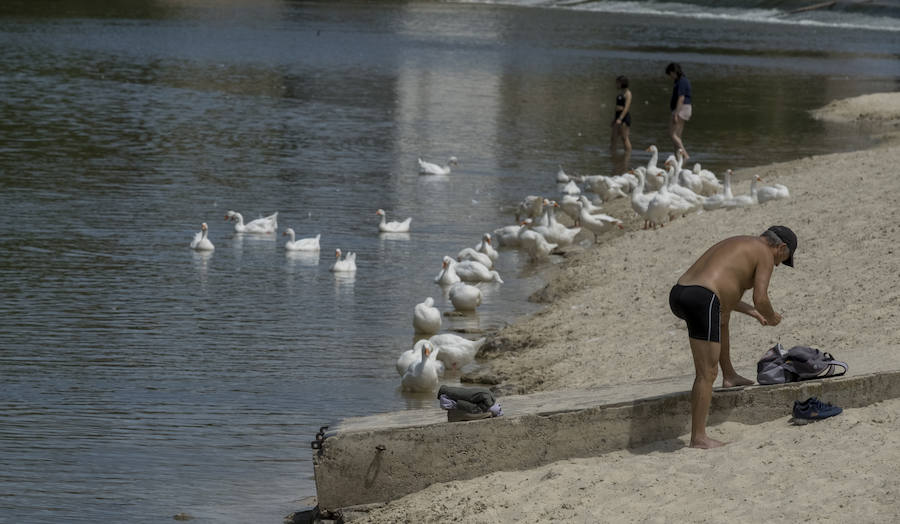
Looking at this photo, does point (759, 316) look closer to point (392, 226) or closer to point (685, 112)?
point (392, 226)

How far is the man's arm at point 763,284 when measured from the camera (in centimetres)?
860

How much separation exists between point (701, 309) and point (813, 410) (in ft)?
3.82

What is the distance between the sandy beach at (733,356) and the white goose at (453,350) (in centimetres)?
31

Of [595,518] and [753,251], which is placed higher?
[753,251]

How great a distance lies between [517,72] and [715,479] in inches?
1871

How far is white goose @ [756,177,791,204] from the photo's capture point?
18719mm

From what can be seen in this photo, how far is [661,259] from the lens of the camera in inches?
655

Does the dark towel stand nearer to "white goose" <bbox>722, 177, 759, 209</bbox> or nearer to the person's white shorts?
"white goose" <bbox>722, 177, 759, 209</bbox>

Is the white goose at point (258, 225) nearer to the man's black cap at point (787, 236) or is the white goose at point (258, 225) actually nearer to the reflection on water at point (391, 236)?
the reflection on water at point (391, 236)

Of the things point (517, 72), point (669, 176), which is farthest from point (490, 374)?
point (517, 72)

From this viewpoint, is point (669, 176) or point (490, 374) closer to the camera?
point (490, 374)

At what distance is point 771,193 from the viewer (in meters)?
18.8

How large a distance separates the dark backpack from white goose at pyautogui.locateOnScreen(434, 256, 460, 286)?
8.59 metres

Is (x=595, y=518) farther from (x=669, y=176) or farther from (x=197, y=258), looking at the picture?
(x=669, y=176)
